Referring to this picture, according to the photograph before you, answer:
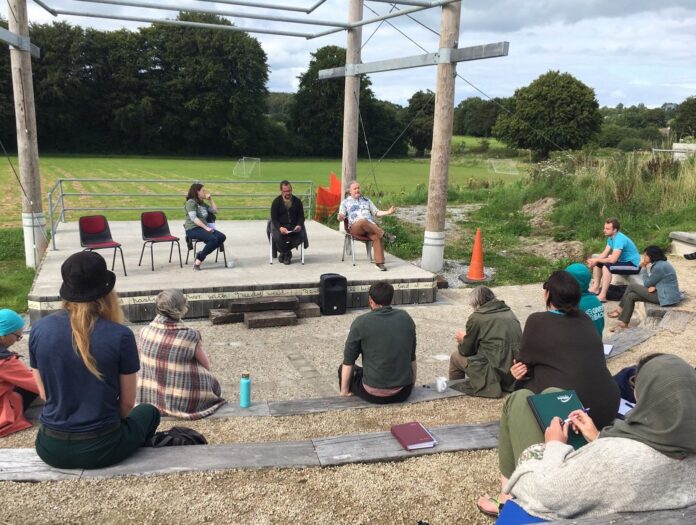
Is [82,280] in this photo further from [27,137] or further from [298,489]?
[27,137]

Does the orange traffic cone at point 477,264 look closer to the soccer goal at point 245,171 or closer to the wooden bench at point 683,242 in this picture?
the wooden bench at point 683,242

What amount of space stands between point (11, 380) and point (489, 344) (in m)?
3.23

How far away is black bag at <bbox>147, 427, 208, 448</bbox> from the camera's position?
10.5ft

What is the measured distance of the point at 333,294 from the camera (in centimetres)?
745

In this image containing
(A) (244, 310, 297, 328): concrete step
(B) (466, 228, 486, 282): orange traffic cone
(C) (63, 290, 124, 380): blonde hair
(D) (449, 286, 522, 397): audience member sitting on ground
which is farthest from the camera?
(B) (466, 228, 486, 282): orange traffic cone

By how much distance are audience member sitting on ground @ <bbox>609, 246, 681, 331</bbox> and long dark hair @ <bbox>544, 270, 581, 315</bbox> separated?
397 centimetres

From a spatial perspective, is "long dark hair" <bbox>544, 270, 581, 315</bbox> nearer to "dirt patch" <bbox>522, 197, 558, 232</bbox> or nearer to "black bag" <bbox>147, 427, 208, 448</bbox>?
"black bag" <bbox>147, 427, 208, 448</bbox>

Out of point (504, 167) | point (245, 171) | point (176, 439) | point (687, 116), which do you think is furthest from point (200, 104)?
point (176, 439)

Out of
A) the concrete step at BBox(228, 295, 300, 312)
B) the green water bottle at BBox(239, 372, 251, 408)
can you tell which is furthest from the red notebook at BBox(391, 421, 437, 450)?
the concrete step at BBox(228, 295, 300, 312)

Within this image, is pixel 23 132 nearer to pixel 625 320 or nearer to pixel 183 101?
pixel 625 320

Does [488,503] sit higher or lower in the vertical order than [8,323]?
lower

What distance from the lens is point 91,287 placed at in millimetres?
2545

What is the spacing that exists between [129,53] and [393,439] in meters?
52.1

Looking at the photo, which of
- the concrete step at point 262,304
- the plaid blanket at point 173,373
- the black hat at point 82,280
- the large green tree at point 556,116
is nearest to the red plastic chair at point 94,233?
the concrete step at point 262,304
